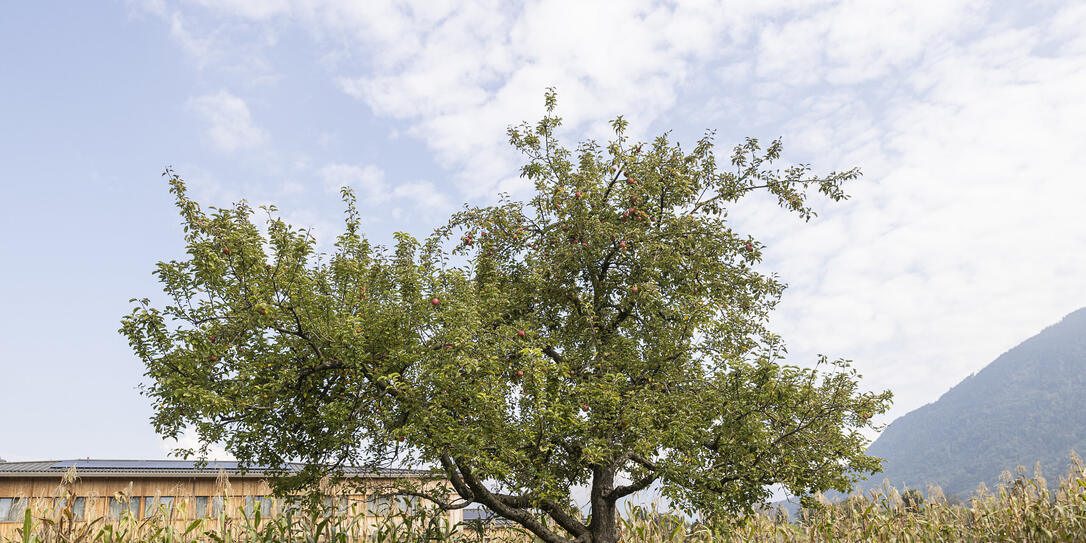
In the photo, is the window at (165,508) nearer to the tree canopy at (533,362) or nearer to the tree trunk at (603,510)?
the tree canopy at (533,362)

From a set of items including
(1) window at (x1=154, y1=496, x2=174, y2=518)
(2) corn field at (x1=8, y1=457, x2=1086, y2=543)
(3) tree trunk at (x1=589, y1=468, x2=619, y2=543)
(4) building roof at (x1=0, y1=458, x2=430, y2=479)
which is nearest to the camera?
(1) window at (x1=154, y1=496, x2=174, y2=518)

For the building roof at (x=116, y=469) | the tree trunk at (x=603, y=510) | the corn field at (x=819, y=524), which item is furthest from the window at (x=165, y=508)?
the building roof at (x=116, y=469)

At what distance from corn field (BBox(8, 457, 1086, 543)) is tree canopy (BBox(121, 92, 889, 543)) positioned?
854 millimetres

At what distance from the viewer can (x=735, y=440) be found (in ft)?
39.7

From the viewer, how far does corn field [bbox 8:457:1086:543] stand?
11195mm

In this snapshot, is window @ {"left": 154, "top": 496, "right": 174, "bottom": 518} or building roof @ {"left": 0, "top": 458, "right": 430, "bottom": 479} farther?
building roof @ {"left": 0, "top": 458, "right": 430, "bottom": 479}

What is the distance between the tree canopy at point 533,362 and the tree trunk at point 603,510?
38 millimetres

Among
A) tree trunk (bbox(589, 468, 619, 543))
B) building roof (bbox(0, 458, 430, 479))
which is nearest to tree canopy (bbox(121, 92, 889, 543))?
tree trunk (bbox(589, 468, 619, 543))

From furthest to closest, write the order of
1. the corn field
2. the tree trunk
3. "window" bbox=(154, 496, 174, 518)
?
the tree trunk < the corn field < "window" bbox=(154, 496, 174, 518)

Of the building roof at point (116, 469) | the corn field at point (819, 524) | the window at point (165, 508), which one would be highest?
the building roof at point (116, 469)

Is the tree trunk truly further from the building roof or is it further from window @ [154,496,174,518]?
window @ [154,496,174,518]

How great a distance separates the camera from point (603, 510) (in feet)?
46.3

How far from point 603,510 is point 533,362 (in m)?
5.13

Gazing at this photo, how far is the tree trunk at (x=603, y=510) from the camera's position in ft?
46.0
